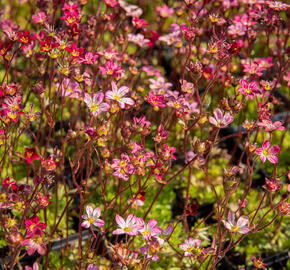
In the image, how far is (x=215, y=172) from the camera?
7.78 ft

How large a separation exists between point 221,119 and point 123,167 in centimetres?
41

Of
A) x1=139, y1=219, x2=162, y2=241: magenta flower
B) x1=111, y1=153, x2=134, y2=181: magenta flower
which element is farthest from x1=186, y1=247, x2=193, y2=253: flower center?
x1=111, y1=153, x2=134, y2=181: magenta flower

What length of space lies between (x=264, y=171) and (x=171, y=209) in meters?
0.64

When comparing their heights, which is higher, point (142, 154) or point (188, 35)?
point (188, 35)

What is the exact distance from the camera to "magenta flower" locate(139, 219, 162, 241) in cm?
131

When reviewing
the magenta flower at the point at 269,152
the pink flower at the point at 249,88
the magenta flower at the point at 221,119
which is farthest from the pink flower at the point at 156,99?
the magenta flower at the point at 269,152

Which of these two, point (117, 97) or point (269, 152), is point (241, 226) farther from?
point (117, 97)

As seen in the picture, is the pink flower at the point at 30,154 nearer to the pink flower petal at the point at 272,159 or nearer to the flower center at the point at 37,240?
the flower center at the point at 37,240

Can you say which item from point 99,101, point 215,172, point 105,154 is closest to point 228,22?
point 99,101

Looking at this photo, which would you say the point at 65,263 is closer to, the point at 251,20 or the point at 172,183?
the point at 172,183

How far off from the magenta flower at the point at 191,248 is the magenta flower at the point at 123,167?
34cm

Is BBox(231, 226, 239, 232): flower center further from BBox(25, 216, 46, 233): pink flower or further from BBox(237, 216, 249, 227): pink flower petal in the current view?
BBox(25, 216, 46, 233): pink flower

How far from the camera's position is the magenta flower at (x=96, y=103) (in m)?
1.37

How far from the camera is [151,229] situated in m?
1.35
